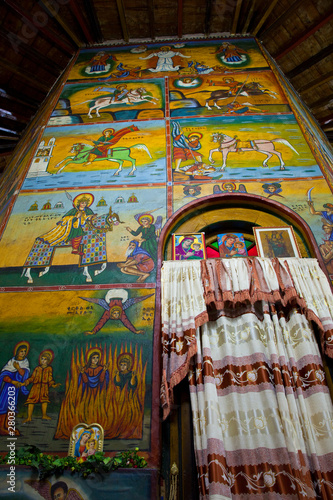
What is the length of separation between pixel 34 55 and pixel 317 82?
7325 millimetres

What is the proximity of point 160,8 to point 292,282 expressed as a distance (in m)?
8.89

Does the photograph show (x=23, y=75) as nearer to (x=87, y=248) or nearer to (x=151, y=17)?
(x=151, y=17)

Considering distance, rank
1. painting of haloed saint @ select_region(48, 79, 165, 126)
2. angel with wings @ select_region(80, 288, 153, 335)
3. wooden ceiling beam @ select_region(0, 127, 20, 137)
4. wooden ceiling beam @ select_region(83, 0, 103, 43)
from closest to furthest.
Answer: angel with wings @ select_region(80, 288, 153, 335)
painting of haloed saint @ select_region(48, 79, 165, 126)
wooden ceiling beam @ select_region(83, 0, 103, 43)
wooden ceiling beam @ select_region(0, 127, 20, 137)

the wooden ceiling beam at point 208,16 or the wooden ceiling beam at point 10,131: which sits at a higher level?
the wooden ceiling beam at point 208,16

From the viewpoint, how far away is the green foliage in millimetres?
3588

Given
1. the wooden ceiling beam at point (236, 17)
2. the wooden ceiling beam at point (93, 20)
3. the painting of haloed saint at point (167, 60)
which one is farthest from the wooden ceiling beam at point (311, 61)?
the wooden ceiling beam at point (93, 20)

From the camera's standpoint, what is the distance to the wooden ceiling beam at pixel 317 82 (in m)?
9.11

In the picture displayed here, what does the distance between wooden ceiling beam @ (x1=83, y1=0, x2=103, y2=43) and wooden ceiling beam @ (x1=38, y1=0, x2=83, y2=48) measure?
501 millimetres

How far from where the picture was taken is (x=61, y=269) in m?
5.33

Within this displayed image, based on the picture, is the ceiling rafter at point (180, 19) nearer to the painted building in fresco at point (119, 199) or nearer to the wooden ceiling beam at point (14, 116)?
A: the painted building in fresco at point (119, 199)

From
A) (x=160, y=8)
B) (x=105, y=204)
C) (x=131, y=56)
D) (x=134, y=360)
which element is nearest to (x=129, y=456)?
(x=134, y=360)

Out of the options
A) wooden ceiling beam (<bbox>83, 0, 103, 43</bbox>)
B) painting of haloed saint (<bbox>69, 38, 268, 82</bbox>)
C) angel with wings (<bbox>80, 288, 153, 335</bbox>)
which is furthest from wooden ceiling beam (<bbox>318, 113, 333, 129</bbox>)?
angel with wings (<bbox>80, 288, 153, 335</bbox>)

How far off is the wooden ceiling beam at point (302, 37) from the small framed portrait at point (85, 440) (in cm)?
977

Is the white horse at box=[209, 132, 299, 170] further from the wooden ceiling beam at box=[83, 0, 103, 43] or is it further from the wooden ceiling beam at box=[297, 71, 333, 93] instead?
the wooden ceiling beam at box=[83, 0, 103, 43]
